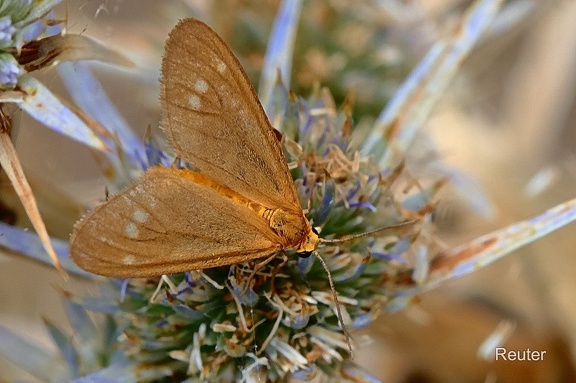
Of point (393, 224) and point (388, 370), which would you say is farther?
point (388, 370)

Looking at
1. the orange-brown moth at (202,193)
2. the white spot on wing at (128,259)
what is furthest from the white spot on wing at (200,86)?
the white spot on wing at (128,259)

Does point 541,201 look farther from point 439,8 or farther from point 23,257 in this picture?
point 23,257

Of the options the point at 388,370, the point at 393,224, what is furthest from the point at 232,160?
the point at 388,370

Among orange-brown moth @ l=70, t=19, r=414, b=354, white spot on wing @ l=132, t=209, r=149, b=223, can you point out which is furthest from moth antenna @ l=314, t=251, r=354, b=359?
white spot on wing @ l=132, t=209, r=149, b=223

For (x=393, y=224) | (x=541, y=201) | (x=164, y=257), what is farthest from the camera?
(x=541, y=201)

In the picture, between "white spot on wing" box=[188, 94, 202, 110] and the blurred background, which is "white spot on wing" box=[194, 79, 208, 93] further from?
the blurred background

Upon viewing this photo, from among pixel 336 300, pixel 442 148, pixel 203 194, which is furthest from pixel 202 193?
pixel 442 148

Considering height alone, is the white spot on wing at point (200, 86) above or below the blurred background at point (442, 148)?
below

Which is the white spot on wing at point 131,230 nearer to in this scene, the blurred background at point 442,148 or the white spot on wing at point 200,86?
the white spot on wing at point 200,86
